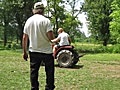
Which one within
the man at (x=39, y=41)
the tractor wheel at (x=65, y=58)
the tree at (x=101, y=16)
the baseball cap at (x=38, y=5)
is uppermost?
the tree at (x=101, y=16)

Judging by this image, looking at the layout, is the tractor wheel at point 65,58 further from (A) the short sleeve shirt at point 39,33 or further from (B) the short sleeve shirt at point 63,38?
(A) the short sleeve shirt at point 39,33

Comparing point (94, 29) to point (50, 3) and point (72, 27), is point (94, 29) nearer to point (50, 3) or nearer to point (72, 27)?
point (72, 27)

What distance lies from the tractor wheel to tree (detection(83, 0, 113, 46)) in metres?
47.2

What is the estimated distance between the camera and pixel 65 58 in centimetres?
1838

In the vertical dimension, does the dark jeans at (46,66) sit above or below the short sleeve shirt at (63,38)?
below

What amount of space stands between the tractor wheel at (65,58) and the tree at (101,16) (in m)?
47.2

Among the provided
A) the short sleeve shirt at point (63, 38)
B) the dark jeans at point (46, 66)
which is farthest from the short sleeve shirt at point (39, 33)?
the short sleeve shirt at point (63, 38)

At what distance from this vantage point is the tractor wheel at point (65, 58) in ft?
59.4

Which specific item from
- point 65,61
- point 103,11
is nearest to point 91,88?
point 65,61

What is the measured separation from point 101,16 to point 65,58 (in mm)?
49986

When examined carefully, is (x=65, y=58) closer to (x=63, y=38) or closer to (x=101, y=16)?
(x=63, y=38)

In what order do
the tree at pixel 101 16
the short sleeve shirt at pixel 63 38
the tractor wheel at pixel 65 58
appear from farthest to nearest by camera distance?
the tree at pixel 101 16, the tractor wheel at pixel 65 58, the short sleeve shirt at pixel 63 38

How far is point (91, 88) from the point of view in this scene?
11.0 metres

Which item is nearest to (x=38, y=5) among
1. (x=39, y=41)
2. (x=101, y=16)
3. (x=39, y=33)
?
(x=39, y=33)
